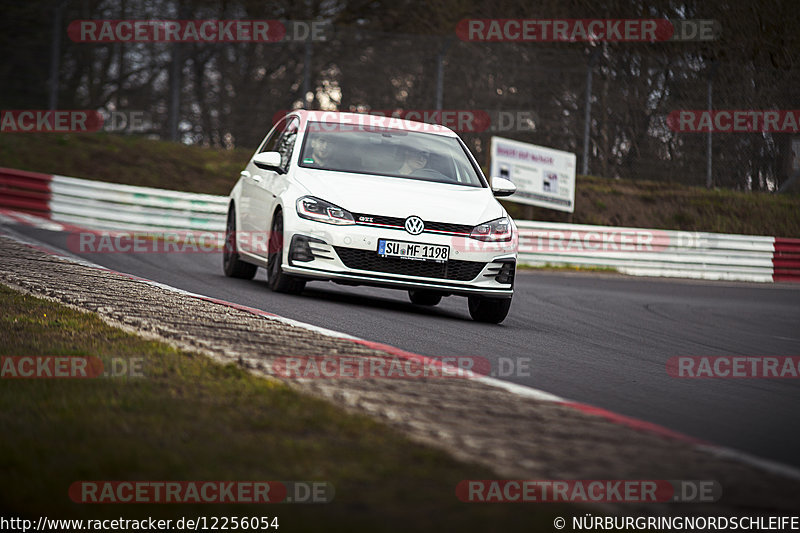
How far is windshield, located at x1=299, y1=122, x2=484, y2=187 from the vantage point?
9852mm

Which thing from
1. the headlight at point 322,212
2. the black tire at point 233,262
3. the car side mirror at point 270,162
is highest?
the car side mirror at point 270,162

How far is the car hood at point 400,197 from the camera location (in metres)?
9.02

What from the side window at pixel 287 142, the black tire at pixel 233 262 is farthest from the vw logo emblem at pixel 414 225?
the black tire at pixel 233 262

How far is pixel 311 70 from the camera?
22.6 meters

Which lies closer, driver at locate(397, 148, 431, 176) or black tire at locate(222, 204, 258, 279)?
driver at locate(397, 148, 431, 176)

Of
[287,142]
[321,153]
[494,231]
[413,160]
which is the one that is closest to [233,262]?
[287,142]

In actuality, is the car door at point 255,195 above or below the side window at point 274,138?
below

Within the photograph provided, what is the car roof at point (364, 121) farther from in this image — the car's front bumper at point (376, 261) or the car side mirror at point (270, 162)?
the car's front bumper at point (376, 261)

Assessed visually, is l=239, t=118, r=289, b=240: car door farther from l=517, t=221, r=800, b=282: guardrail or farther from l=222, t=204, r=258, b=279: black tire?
l=517, t=221, r=800, b=282: guardrail

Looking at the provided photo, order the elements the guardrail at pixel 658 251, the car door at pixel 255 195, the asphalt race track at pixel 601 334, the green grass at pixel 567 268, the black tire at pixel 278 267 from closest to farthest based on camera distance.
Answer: the asphalt race track at pixel 601 334, the black tire at pixel 278 267, the car door at pixel 255 195, the green grass at pixel 567 268, the guardrail at pixel 658 251

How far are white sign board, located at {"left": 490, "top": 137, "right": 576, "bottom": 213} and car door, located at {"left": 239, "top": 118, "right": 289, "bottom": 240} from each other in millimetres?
11543

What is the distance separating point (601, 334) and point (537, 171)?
1401 cm

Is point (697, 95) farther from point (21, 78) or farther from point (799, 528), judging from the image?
point (799, 528)

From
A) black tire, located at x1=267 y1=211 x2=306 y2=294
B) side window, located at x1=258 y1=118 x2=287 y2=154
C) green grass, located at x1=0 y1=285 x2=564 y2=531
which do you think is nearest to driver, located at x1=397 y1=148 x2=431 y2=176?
black tire, located at x1=267 y1=211 x2=306 y2=294
